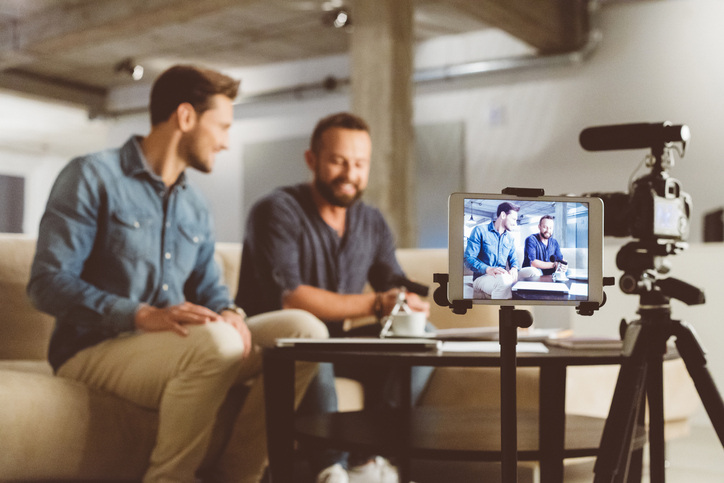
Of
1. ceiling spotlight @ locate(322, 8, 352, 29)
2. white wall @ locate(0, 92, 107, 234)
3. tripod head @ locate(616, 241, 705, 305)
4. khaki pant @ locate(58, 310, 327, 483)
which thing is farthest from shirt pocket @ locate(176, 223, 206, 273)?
white wall @ locate(0, 92, 107, 234)

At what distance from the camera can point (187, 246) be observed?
7.06ft

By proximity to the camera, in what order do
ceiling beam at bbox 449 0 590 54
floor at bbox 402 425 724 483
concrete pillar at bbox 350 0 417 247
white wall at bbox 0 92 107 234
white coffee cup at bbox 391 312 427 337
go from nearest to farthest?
white coffee cup at bbox 391 312 427 337 → floor at bbox 402 425 724 483 → concrete pillar at bbox 350 0 417 247 → ceiling beam at bbox 449 0 590 54 → white wall at bbox 0 92 107 234

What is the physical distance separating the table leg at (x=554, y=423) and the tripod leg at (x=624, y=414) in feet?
0.40

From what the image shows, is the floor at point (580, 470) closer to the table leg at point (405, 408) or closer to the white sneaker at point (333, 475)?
the table leg at point (405, 408)

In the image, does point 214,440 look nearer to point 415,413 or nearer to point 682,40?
point 415,413

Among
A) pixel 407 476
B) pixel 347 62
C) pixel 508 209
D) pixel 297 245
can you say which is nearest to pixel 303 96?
pixel 347 62

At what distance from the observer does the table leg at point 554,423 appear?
1.56 m

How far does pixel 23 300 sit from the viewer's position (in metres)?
2.35

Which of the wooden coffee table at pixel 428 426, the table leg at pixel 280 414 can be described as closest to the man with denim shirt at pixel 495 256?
the wooden coffee table at pixel 428 426

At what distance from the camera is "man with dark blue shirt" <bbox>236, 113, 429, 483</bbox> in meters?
2.32

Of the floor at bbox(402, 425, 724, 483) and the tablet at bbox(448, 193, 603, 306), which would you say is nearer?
the tablet at bbox(448, 193, 603, 306)

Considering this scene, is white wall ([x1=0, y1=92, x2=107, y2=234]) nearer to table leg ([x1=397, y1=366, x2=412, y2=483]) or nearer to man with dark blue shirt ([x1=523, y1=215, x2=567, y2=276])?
table leg ([x1=397, y1=366, x2=412, y2=483])

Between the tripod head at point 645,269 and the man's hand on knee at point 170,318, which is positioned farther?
the man's hand on knee at point 170,318

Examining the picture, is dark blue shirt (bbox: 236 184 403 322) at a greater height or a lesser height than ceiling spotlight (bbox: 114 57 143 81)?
lesser
